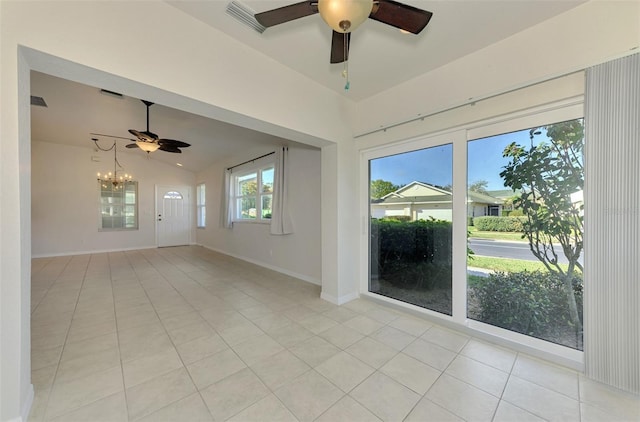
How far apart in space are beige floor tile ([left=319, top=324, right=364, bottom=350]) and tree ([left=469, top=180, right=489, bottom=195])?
1.81 metres

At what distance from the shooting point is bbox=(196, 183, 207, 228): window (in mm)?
8047

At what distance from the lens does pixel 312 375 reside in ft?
5.72

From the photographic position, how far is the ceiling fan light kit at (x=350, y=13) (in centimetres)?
120

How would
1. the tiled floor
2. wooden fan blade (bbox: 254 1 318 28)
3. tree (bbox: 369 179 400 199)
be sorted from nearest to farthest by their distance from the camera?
1. wooden fan blade (bbox: 254 1 318 28)
2. the tiled floor
3. tree (bbox: 369 179 400 199)

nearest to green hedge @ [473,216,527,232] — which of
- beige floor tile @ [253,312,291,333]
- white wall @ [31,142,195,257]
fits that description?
beige floor tile @ [253,312,291,333]

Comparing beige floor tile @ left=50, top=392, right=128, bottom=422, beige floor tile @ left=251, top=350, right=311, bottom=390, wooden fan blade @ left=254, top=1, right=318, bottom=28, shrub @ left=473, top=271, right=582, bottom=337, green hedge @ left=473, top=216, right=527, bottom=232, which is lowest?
beige floor tile @ left=251, top=350, right=311, bottom=390

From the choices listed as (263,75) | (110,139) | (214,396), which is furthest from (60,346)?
(110,139)

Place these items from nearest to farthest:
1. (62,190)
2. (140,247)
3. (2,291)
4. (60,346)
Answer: (2,291) → (60,346) → (62,190) → (140,247)

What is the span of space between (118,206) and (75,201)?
0.90m

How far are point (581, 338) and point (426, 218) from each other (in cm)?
149

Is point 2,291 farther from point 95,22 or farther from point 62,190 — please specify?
point 62,190

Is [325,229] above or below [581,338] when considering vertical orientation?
above

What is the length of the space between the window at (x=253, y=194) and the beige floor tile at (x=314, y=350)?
321cm

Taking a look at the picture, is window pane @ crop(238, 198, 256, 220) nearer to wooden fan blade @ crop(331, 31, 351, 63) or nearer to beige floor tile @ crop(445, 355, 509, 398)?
wooden fan blade @ crop(331, 31, 351, 63)
